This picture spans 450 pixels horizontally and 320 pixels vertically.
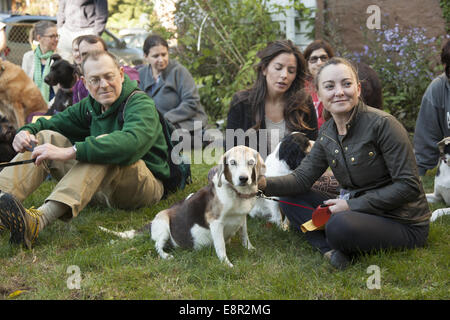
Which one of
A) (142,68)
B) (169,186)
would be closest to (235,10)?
(142,68)

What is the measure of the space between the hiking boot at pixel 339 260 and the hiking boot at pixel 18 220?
82.0 inches

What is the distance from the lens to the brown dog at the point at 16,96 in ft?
21.2

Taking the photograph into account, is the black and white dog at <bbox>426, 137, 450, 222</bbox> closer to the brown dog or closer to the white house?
the brown dog

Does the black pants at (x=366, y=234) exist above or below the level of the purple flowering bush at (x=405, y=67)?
below

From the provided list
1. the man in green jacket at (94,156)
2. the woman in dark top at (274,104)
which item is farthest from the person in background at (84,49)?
the woman in dark top at (274,104)

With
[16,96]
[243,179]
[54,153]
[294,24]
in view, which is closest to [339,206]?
[243,179]

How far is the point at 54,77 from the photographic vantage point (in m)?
5.93

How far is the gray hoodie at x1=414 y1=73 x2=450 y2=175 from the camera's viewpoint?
4.96m

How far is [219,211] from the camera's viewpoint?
10.7 feet

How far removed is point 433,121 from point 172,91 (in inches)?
150

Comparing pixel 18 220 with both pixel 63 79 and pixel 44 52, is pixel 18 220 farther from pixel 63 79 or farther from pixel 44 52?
pixel 44 52

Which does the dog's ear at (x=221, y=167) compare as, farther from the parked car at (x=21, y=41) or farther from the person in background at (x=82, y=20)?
the parked car at (x=21, y=41)

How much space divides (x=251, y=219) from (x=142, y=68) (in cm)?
413

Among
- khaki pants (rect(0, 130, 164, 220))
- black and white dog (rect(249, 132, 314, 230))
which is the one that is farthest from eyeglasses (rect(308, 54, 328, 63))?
khaki pants (rect(0, 130, 164, 220))
